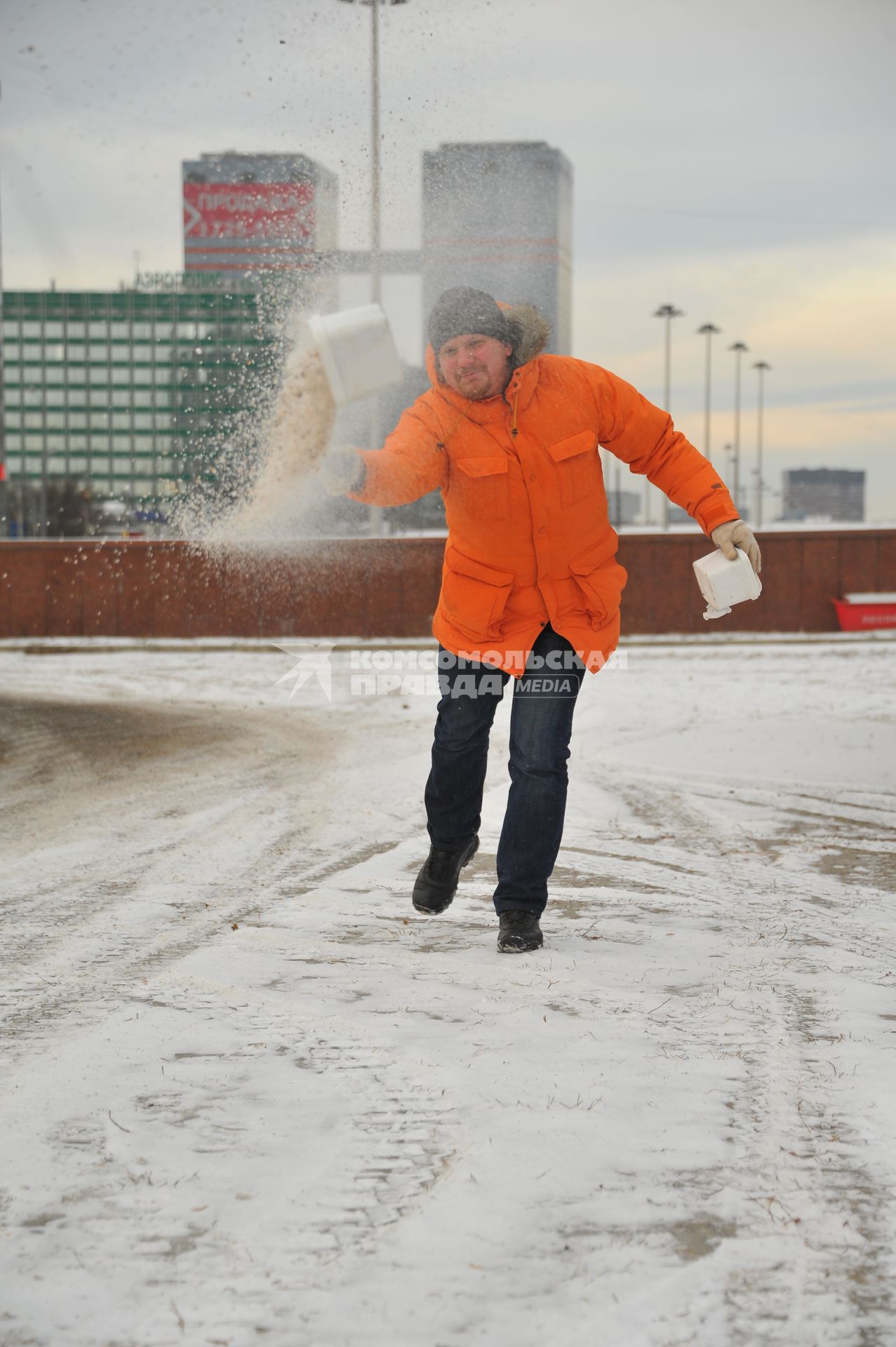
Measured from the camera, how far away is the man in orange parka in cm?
339

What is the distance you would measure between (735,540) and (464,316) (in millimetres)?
972

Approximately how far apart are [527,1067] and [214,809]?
3.58 metres

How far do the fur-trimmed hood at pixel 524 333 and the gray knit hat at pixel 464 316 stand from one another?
0.07 ft

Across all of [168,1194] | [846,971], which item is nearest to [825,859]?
[846,971]

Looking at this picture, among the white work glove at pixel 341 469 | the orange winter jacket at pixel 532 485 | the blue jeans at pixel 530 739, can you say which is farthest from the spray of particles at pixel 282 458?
the blue jeans at pixel 530 739

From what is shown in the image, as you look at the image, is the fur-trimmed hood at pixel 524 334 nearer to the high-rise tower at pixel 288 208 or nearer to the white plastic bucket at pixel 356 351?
the white plastic bucket at pixel 356 351

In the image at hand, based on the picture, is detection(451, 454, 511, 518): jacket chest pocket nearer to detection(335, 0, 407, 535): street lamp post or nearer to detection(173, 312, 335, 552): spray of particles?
detection(173, 312, 335, 552): spray of particles

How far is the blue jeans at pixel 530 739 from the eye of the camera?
356cm

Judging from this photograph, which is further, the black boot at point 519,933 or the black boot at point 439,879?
the black boot at point 439,879

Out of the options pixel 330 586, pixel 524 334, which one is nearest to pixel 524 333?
pixel 524 334

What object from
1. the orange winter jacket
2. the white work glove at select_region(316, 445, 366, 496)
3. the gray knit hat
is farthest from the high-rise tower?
the white work glove at select_region(316, 445, 366, 496)

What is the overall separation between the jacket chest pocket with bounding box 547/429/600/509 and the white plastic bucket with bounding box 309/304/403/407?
1.58 ft

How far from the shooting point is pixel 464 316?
337 cm

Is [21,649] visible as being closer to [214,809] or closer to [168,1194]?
[214,809]
